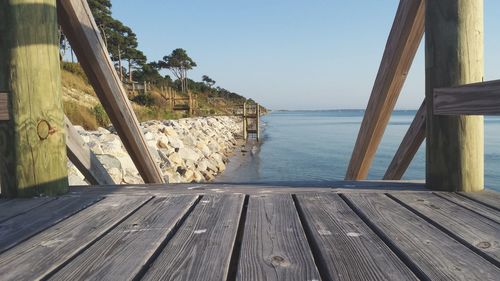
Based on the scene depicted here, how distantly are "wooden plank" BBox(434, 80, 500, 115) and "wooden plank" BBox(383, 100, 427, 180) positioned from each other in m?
0.35

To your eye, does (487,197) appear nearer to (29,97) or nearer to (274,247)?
(274,247)

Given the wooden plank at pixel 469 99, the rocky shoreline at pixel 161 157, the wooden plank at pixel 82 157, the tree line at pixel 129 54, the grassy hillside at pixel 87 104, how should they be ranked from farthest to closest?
1. the tree line at pixel 129 54
2. the grassy hillside at pixel 87 104
3. the rocky shoreline at pixel 161 157
4. the wooden plank at pixel 82 157
5. the wooden plank at pixel 469 99

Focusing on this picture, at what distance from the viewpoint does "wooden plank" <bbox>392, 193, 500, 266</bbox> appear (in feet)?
4.47

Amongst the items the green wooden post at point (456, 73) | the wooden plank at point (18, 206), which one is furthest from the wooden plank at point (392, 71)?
the wooden plank at point (18, 206)

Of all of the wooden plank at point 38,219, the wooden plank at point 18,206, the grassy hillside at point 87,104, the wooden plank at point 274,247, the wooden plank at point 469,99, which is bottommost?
the wooden plank at point 274,247

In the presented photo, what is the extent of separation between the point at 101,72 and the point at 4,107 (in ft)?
2.07

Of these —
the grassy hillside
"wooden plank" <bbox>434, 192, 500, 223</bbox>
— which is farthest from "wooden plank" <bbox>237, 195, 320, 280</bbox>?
the grassy hillside

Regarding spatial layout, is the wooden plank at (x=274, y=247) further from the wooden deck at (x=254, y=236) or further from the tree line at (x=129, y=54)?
the tree line at (x=129, y=54)

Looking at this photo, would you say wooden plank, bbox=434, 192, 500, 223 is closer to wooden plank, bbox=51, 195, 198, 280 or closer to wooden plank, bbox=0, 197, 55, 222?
wooden plank, bbox=51, 195, 198, 280

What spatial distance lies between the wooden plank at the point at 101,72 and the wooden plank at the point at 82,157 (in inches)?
10.0

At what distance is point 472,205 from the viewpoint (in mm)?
1865

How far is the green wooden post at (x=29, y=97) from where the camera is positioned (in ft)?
6.57

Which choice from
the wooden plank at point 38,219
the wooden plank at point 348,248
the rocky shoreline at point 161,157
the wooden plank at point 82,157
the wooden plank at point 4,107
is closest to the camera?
the wooden plank at point 348,248

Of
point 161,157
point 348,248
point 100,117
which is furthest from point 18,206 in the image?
point 100,117
